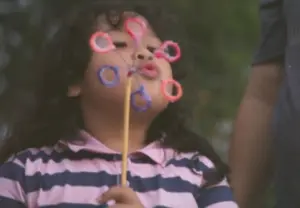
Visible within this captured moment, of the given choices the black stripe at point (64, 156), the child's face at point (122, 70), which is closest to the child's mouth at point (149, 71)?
the child's face at point (122, 70)

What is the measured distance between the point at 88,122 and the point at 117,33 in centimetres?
12

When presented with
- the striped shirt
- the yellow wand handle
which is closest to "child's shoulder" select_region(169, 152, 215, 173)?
the striped shirt

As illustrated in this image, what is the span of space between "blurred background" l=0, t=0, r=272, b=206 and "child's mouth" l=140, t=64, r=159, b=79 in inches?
30.1

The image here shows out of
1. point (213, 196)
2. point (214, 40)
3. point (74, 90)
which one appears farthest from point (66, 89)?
point (214, 40)

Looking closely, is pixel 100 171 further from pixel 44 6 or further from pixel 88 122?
pixel 44 6

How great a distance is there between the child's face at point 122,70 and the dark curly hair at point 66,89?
0.7 inches

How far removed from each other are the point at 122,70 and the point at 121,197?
0.17 meters

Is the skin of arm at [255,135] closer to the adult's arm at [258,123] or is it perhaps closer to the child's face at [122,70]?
the adult's arm at [258,123]

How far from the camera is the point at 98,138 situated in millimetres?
981

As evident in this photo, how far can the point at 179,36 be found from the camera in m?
1.07

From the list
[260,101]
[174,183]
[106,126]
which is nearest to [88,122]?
[106,126]

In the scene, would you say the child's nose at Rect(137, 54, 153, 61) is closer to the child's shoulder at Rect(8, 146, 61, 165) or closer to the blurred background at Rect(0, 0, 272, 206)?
the child's shoulder at Rect(8, 146, 61, 165)

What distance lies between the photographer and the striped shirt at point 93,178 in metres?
0.93

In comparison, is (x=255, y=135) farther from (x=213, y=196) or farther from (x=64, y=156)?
(x=64, y=156)
